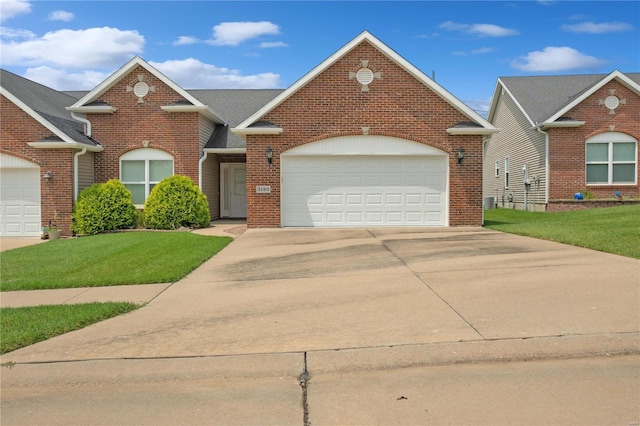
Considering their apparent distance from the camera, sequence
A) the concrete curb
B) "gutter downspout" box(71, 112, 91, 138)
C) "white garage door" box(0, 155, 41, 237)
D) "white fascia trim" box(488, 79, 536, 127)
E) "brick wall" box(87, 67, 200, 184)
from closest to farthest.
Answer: the concrete curb < "white garage door" box(0, 155, 41, 237) < "brick wall" box(87, 67, 200, 184) < "gutter downspout" box(71, 112, 91, 138) < "white fascia trim" box(488, 79, 536, 127)

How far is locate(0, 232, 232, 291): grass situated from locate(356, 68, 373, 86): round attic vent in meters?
6.92

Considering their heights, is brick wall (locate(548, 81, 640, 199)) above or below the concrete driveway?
above

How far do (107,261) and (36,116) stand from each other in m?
8.92

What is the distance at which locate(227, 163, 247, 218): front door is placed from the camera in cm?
2241

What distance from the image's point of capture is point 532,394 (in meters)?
4.08

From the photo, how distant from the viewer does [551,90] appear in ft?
86.4

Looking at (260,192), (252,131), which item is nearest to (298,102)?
(252,131)

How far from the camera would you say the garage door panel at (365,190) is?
1722cm

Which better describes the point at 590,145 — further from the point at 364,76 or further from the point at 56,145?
the point at 56,145

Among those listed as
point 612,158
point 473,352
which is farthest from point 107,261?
point 612,158

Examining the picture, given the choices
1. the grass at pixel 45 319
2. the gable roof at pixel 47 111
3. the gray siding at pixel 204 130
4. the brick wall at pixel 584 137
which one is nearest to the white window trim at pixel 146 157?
the gable roof at pixel 47 111

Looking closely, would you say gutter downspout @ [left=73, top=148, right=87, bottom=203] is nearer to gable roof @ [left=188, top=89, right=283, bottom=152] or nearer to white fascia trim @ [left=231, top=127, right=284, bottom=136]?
gable roof @ [left=188, top=89, right=283, bottom=152]

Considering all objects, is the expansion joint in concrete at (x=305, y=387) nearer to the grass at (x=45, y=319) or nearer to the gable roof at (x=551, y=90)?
the grass at (x=45, y=319)

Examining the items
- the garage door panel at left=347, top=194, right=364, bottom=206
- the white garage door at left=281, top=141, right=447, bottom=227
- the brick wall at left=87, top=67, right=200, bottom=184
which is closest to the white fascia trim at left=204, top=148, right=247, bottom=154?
the brick wall at left=87, top=67, right=200, bottom=184
